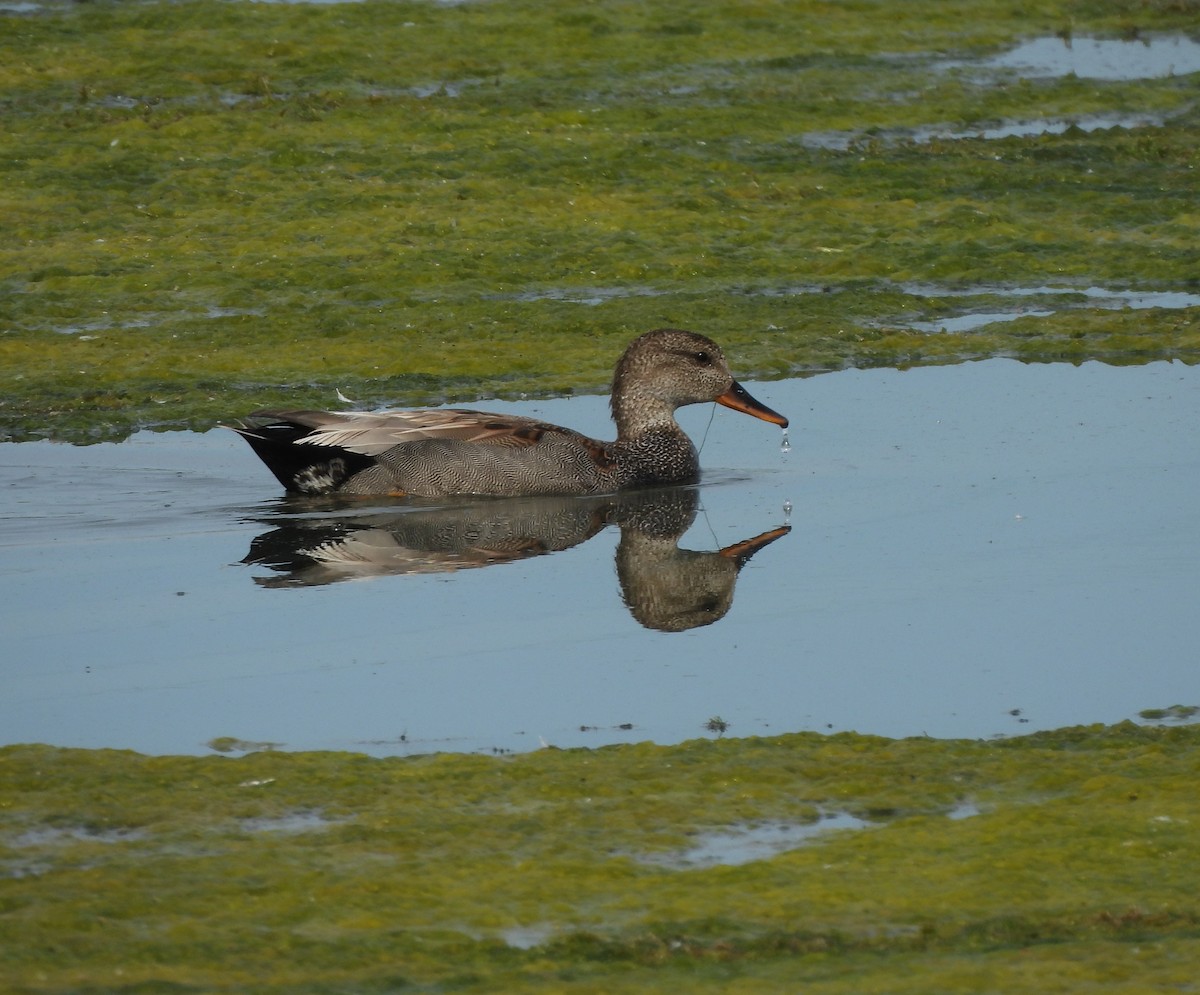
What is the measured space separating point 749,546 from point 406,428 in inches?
82.1

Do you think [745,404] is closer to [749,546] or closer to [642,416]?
[642,416]

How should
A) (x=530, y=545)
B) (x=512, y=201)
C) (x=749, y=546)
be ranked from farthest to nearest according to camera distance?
(x=512, y=201)
(x=530, y=545)
(x=749, y=546)

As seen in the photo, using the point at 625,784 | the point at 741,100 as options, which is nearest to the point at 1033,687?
the point at 625,784

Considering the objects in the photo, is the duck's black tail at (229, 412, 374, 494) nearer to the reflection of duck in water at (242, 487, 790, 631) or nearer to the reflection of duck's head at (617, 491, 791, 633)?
the reflection of duck in water at (242, 487, 790, 631)

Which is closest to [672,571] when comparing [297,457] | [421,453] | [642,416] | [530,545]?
[530,545]

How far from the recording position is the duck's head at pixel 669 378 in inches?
470

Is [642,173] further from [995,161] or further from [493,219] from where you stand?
[995,161]

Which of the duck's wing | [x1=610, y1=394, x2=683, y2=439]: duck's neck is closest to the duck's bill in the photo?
[x1=610, y1=394, x2=683, y2=439]: duck's neck

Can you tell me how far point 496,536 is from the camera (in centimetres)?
1058

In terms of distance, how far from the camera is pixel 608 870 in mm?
5824

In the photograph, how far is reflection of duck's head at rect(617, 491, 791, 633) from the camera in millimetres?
9047

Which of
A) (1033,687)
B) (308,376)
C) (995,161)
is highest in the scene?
(995,161)

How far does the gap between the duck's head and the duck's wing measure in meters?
0.79

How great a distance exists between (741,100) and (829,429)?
8.05 metres
